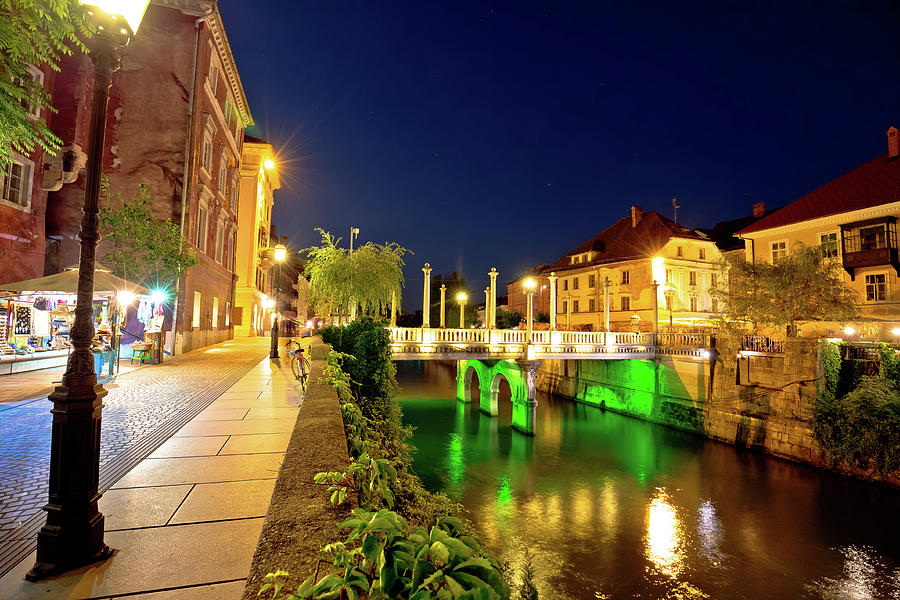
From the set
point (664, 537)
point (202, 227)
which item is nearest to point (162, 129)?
point (202, 227)

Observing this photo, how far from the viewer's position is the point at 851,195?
93.5 feet

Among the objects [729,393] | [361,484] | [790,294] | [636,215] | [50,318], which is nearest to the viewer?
[361,484]

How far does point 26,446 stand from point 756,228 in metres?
40.8

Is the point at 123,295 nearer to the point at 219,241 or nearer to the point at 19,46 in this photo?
the point at 19,46

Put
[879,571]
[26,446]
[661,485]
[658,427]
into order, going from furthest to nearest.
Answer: [658,427], [661,485], [879,571], [26,446]

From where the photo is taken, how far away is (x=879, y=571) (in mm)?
12609

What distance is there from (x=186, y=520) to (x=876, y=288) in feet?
121

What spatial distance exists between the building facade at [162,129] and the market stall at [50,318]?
91.3 inches

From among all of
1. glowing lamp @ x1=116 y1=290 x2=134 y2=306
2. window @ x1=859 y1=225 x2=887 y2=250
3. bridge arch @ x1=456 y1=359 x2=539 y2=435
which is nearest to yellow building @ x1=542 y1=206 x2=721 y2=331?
bridge arch @ x1=456 y1=359 x2=539 y2=435

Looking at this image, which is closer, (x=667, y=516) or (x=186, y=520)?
(x=186, y=520)

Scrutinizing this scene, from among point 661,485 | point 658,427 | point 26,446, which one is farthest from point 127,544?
point 658,427

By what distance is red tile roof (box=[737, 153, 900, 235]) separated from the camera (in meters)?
26.8

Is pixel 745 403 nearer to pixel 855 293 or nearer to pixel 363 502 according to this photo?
pixel 855 293

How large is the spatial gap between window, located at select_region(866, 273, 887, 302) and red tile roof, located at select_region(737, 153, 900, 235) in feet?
14.8
